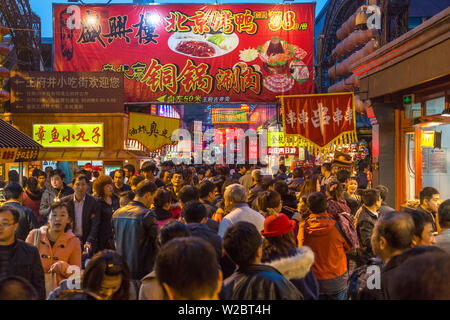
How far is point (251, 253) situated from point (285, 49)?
17504mm

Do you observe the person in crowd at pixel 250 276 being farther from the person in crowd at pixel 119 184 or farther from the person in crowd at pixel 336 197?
the person in crowd at pixel 119 184

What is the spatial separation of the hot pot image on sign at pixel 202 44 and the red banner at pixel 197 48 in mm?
44

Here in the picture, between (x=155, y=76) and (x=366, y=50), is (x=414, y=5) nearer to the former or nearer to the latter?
(x=366, y=50)

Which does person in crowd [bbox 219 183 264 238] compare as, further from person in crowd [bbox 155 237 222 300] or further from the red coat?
the red coat

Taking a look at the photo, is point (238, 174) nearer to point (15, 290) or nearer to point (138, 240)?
point (138, 240)

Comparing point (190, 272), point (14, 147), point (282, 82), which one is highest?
point (282, 82)

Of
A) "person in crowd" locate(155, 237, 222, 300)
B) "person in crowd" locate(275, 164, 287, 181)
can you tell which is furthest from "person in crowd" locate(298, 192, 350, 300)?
"person in crowd" locate(275, 164, 287, 181)

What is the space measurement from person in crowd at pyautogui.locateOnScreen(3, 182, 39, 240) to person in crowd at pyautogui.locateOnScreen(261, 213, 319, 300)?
140 inches

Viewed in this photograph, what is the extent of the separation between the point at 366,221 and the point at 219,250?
2429 mm

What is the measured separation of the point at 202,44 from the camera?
19.5 metres

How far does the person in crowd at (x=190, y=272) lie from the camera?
228 cm

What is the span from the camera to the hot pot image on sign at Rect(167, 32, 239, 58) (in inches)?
768

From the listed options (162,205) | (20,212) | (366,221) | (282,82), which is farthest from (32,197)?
(282,82)
